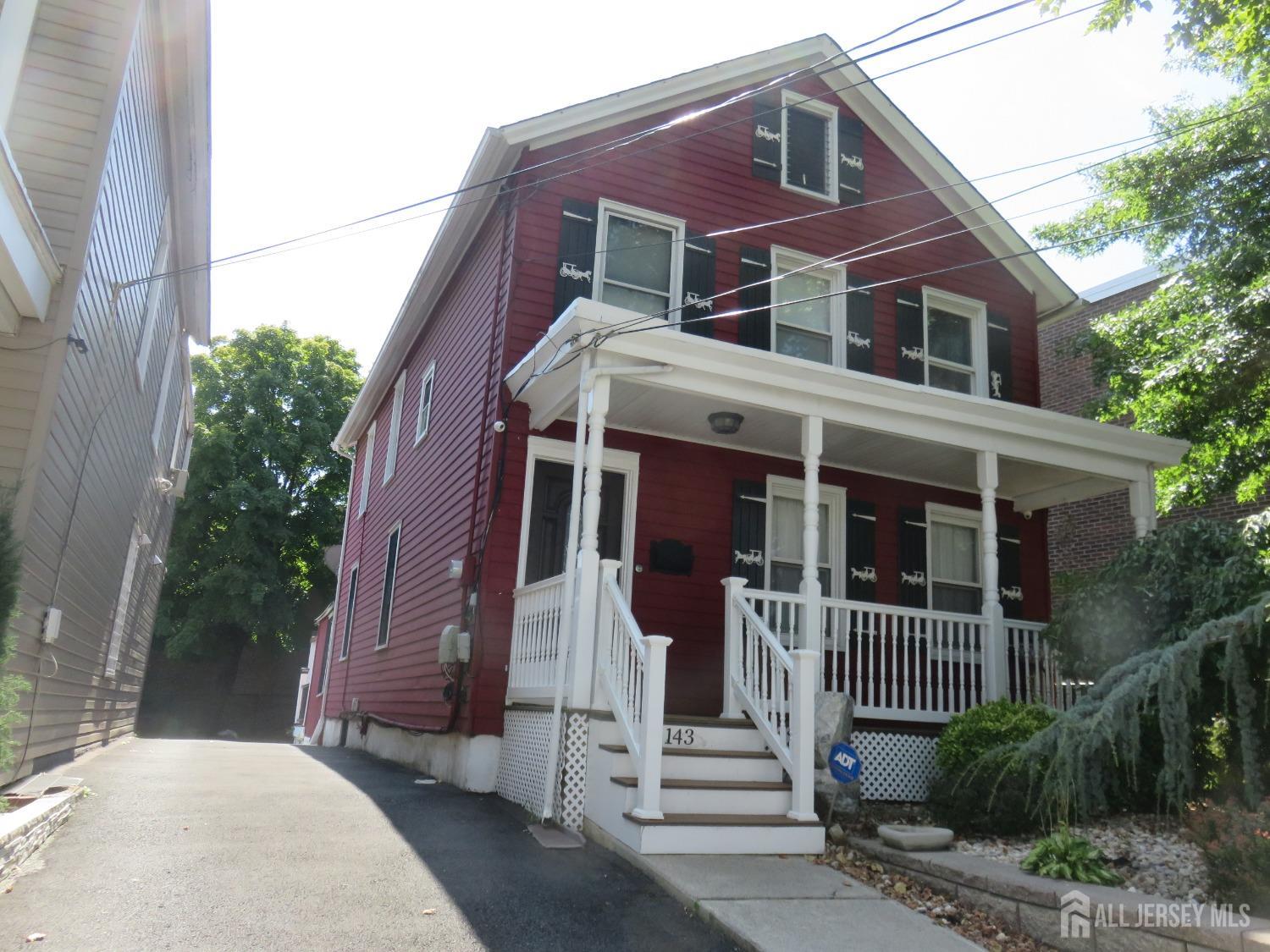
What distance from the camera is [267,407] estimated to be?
88.5ft

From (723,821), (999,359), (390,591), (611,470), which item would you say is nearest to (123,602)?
(390,591)

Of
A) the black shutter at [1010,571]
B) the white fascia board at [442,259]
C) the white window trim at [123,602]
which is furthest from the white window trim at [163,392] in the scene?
the black shutter at [1010,571]

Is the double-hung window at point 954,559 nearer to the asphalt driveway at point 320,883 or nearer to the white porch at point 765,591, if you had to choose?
the white porch at point 765,591

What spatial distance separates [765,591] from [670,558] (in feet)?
4.51

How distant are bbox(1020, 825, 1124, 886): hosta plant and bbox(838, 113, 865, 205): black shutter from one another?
8.03m

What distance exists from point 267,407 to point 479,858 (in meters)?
23.8

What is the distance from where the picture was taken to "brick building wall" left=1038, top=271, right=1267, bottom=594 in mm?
15461

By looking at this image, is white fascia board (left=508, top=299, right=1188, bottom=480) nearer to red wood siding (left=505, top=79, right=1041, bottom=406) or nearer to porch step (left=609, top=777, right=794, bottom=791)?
red wood siding (left=505, top=79, right=1041, bottom=406)

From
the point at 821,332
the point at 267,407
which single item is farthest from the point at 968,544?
the point at 267,407

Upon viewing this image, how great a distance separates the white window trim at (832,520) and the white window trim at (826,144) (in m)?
3.43

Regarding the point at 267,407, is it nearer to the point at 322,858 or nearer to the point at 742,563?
the point at 742,563

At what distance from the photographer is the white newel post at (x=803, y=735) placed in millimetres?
6148

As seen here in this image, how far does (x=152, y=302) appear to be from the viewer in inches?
376

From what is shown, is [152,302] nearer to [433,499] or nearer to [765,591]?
[433,499]
